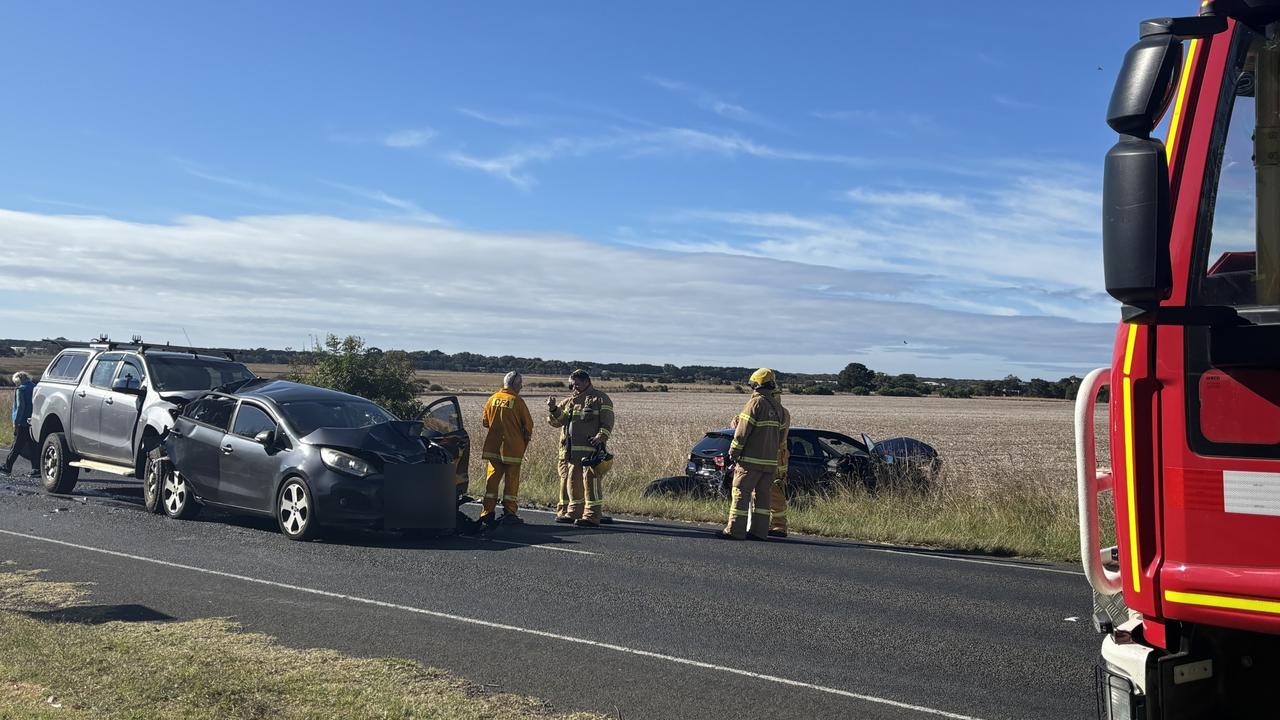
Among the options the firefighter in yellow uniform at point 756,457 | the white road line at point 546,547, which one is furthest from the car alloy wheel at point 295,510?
the firefighter in yellow uniform at point 756,457

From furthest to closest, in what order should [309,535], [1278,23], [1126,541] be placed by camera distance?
[309,535] → [1126,541] → [1278,23]

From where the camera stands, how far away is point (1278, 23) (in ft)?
10.4

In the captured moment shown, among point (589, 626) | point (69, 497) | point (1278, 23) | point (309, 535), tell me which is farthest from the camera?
point (69, 497)

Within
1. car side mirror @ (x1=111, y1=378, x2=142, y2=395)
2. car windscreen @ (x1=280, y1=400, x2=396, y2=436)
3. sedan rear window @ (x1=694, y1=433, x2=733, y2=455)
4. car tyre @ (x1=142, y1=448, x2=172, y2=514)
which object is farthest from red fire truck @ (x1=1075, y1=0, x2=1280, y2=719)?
sedan rear window @ (x1=694, y1=433, x2=733, y2=455)

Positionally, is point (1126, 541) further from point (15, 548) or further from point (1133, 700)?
point (15, 548)

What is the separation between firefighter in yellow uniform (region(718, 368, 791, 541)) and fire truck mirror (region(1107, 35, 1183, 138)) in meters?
9.76

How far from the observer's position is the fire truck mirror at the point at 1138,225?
2.94 meters

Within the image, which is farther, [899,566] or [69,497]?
[69,497]

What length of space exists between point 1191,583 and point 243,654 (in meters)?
5.22

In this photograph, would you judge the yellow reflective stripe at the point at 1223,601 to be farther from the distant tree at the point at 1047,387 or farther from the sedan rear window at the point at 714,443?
the sedan rear window at the point at 714,443

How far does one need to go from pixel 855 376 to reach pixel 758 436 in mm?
80734

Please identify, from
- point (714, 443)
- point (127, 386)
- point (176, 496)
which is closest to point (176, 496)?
point (176, 496)

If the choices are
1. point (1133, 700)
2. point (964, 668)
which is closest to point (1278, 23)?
point (1133, 700)

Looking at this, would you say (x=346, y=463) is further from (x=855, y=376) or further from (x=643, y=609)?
(x=855, y=376)
